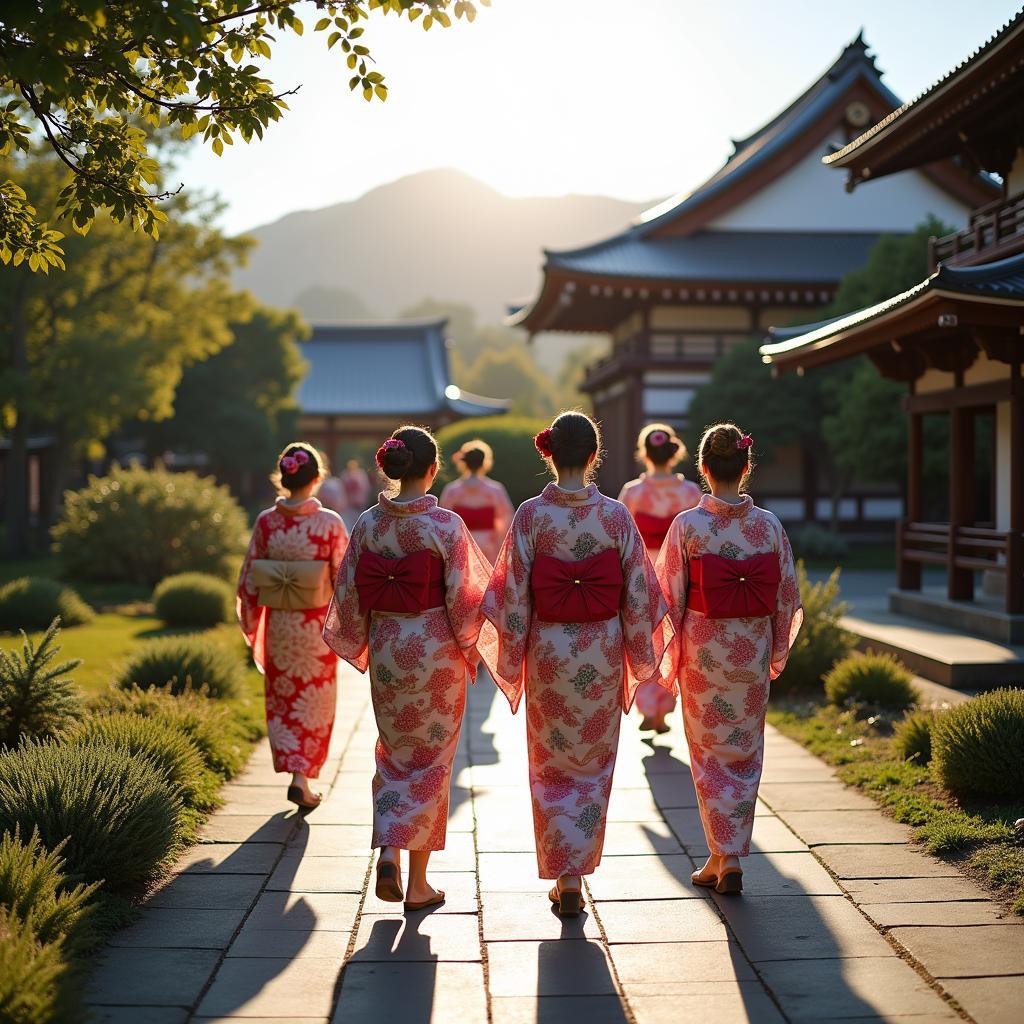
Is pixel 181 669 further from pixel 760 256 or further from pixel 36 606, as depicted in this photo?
pixel 760 256

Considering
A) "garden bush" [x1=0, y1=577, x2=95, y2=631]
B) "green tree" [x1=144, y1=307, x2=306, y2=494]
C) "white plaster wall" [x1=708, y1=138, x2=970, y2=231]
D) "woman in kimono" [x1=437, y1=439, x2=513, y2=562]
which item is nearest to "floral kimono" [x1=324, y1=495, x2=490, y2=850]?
"woman in kimono" [x1=437, y1=439, x2=513, y2=562]

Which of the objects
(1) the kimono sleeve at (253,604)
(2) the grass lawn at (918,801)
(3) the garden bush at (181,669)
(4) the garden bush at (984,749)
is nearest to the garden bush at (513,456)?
(3) the garden bush at (181,669)

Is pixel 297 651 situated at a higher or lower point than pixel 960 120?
lower

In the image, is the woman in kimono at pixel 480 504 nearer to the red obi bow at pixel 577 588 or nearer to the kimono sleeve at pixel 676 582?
the kimono sleeve at pixel 676 582

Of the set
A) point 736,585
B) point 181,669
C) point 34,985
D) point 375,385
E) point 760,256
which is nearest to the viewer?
point 34,985

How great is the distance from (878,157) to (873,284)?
7.57 m

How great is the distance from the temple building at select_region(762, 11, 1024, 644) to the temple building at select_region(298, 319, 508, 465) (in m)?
26.9

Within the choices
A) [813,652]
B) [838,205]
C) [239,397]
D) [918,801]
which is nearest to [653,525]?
[813,652]

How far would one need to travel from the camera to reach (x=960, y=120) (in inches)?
413

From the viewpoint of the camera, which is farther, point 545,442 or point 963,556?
point 963,556

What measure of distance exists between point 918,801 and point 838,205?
864 inches

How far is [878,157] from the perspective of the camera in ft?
38.7

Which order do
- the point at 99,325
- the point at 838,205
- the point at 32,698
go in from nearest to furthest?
the point at 32,698 < the point at 99,325 < the point at 838,205

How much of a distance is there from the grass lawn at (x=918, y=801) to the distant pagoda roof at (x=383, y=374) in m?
32.4
